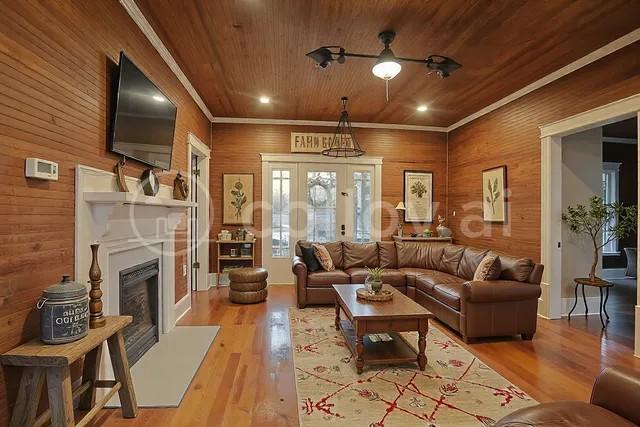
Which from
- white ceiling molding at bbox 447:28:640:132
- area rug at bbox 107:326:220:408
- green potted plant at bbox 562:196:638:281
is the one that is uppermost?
white ceiling molding at bbox 447:28:640:132

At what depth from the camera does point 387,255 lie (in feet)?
17.4

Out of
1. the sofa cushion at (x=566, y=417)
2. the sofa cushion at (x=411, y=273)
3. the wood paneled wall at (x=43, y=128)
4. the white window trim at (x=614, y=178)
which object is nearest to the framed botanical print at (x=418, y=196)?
the sofa cushion at (x=411, y=273)

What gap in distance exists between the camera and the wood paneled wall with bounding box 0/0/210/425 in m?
1.58

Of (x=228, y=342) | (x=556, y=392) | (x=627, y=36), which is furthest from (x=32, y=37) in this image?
(x=627, y=36)

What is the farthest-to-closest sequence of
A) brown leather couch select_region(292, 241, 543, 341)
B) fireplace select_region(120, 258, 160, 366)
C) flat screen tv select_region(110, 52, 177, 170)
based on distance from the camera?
brown leather couch select_region(292, 241, 543, 341) → fireplace select_region(120, 258, 160, 366) → flat screen tv select_region(110, 52, 177, 170)

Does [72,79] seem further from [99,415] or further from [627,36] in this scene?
[627,36]

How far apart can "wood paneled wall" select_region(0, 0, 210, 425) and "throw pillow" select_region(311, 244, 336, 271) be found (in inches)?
118

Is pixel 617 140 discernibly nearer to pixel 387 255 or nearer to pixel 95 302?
pixel 387 255

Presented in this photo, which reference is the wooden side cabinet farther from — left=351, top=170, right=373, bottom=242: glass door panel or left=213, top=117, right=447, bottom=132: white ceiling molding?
left=213, top=117, right=447, bottom=132: white ceiling molding

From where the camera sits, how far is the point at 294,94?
4695mm

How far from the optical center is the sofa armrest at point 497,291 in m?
3.33

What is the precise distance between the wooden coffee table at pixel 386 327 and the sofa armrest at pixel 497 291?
73 centimetres

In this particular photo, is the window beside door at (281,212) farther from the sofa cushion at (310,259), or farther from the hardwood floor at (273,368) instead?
the hardwood floor at (273,368)

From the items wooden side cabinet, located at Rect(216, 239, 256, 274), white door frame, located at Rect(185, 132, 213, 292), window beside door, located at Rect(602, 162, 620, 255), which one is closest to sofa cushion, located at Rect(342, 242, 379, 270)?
wooden side cabinet, located at Rect(216, 239, 256, 274)
